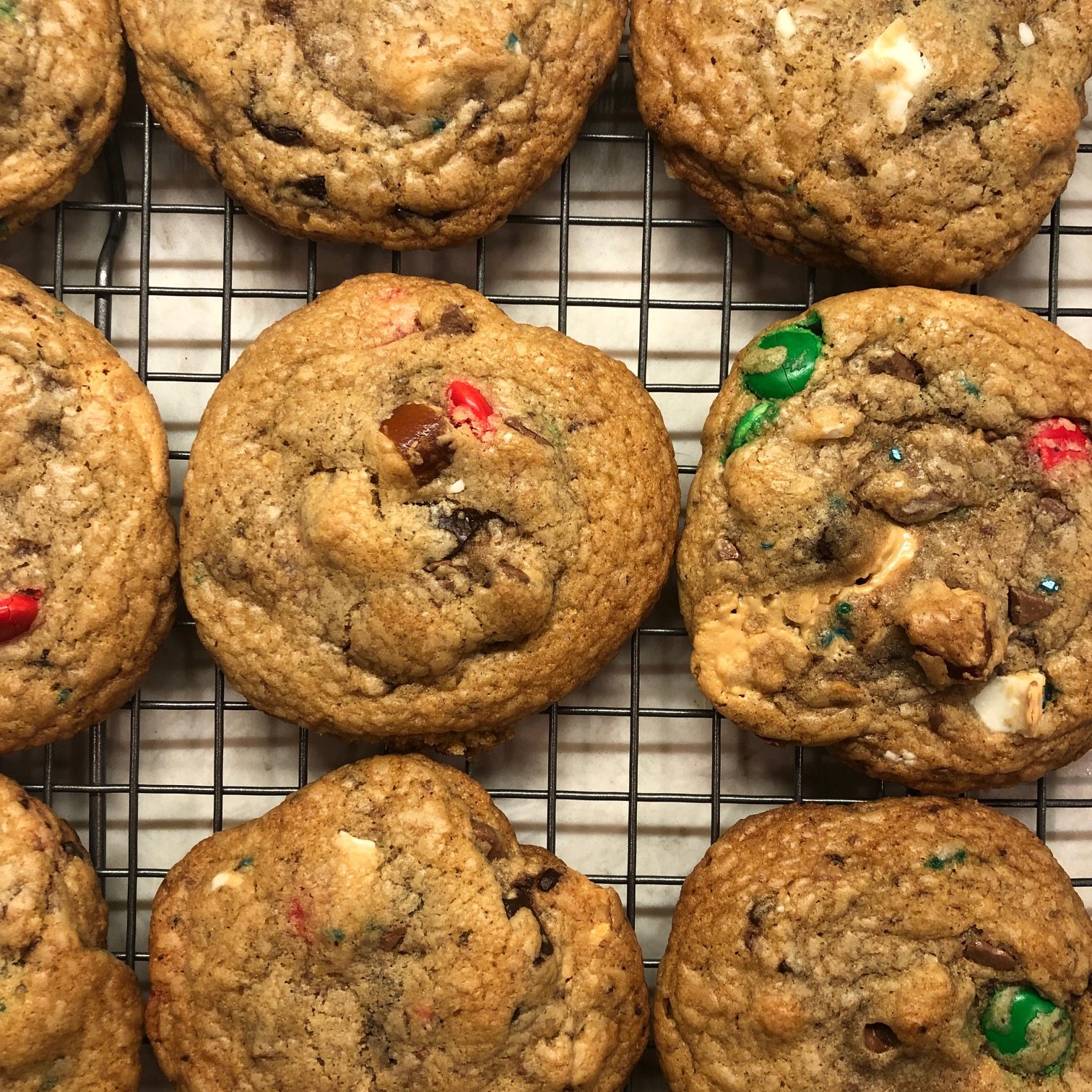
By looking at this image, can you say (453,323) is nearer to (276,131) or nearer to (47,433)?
(276,131)

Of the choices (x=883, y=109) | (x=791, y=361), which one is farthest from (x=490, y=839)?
(x=883, y=109)

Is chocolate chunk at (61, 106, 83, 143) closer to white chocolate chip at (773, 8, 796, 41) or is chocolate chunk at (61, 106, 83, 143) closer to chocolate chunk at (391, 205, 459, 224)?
chocolate chunk at (391, 205, 459, 224)

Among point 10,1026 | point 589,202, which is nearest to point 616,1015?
point 10,1026

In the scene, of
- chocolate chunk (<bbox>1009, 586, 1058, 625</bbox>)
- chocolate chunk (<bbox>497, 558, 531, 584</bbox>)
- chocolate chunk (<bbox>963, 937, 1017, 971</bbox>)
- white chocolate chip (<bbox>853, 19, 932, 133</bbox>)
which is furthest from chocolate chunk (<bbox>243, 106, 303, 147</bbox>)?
chocolate chunk (<bbox>963, 937, 1017, 971</bbox>)

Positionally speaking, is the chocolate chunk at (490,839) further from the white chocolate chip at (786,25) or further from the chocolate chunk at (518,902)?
the white chocolate chip at (786,25)

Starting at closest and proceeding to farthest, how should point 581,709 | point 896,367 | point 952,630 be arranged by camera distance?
point 952,630, point 896,367, point 581,709

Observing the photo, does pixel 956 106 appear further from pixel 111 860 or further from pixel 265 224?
pixel 111 860
